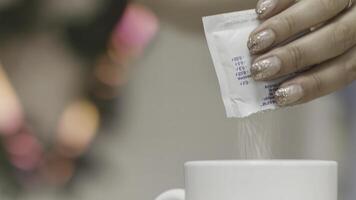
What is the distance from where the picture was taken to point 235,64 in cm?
30

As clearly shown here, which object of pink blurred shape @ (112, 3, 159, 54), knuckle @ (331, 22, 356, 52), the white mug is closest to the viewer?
the white mug

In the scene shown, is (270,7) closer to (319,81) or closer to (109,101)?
(319,81)

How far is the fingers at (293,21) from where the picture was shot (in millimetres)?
306

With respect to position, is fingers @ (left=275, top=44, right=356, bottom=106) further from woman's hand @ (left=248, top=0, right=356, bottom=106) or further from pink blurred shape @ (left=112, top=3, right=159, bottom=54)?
pink blurred shape @ (left=112, top=3, right=159, bottom=54)

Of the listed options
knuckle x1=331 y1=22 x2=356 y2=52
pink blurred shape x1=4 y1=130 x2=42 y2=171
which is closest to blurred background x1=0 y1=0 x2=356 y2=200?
pink blurred shape x1=4 y1=130 x2=42 y2=171

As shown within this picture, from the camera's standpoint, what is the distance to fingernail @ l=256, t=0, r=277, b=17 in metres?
0.31

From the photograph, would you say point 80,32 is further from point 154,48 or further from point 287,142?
point 287,142

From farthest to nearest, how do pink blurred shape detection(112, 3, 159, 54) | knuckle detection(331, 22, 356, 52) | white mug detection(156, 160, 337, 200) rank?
pink blurred shape detection(112, 3, 159, 54), knuckle detection(331, 22, 356, 52), white mug detection(156, 160, 337, 200)

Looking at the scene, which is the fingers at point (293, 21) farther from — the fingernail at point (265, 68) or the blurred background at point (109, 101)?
the blurred background at point (109, 101)

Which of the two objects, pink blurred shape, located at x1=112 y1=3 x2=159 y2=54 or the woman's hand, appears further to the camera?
pink blurred shape, located at x1=112 y1=3 x2=159 y2=54

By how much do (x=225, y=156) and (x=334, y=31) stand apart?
0.59 feet

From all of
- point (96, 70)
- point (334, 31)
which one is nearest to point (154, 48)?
point (96, 70)

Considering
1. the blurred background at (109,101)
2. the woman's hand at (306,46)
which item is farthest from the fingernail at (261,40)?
the blurred background at (109,101)

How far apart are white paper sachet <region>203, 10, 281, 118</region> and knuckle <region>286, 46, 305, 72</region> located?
0.03m
